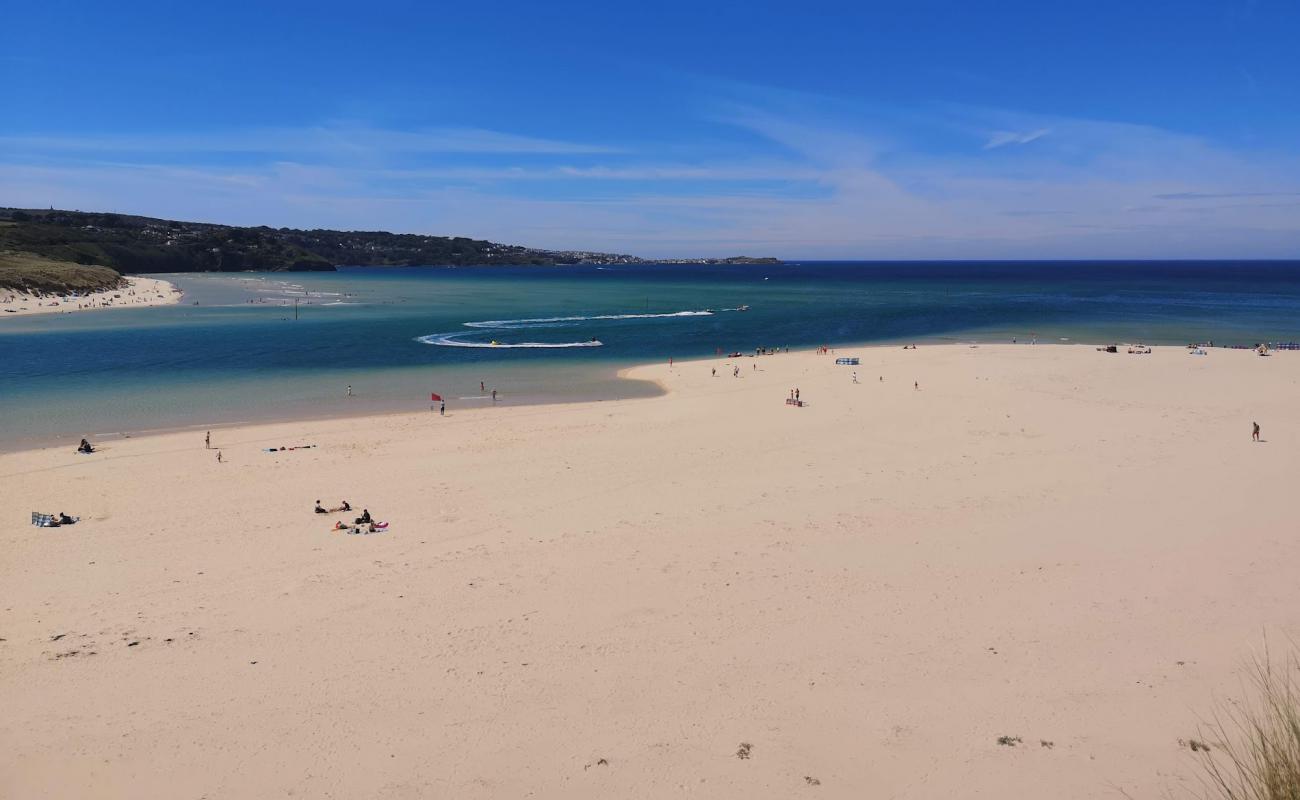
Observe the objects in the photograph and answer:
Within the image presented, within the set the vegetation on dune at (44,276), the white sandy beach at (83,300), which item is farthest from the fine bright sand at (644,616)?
the vegetation on dune at (44,276)

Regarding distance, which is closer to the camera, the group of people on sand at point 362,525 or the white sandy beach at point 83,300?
the group of people on sand at point 362,525

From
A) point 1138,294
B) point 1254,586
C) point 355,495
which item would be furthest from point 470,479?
point 1138,294

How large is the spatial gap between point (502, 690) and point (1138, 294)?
131481 mm

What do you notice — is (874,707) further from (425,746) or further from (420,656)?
(420,656)

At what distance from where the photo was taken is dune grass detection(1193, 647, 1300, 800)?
4867 millimetres

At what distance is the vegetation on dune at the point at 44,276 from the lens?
8381cm

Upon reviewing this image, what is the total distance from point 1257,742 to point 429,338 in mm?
59337

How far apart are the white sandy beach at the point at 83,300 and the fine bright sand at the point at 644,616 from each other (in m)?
69.3

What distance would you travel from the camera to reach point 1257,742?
805 cm

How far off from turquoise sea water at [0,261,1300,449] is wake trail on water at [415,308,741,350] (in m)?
0.28

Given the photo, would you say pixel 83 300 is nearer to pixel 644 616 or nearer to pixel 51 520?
pixel 51 520

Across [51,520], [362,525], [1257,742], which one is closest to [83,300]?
[51,520]

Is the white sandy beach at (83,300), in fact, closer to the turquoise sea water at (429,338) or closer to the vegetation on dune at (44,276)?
the vegetation on dune at (44,276)

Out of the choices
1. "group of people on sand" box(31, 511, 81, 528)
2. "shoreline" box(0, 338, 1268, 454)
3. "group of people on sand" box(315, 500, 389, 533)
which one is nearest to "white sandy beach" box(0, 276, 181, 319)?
"shoreline" box(0, 338, 1268, 454)
